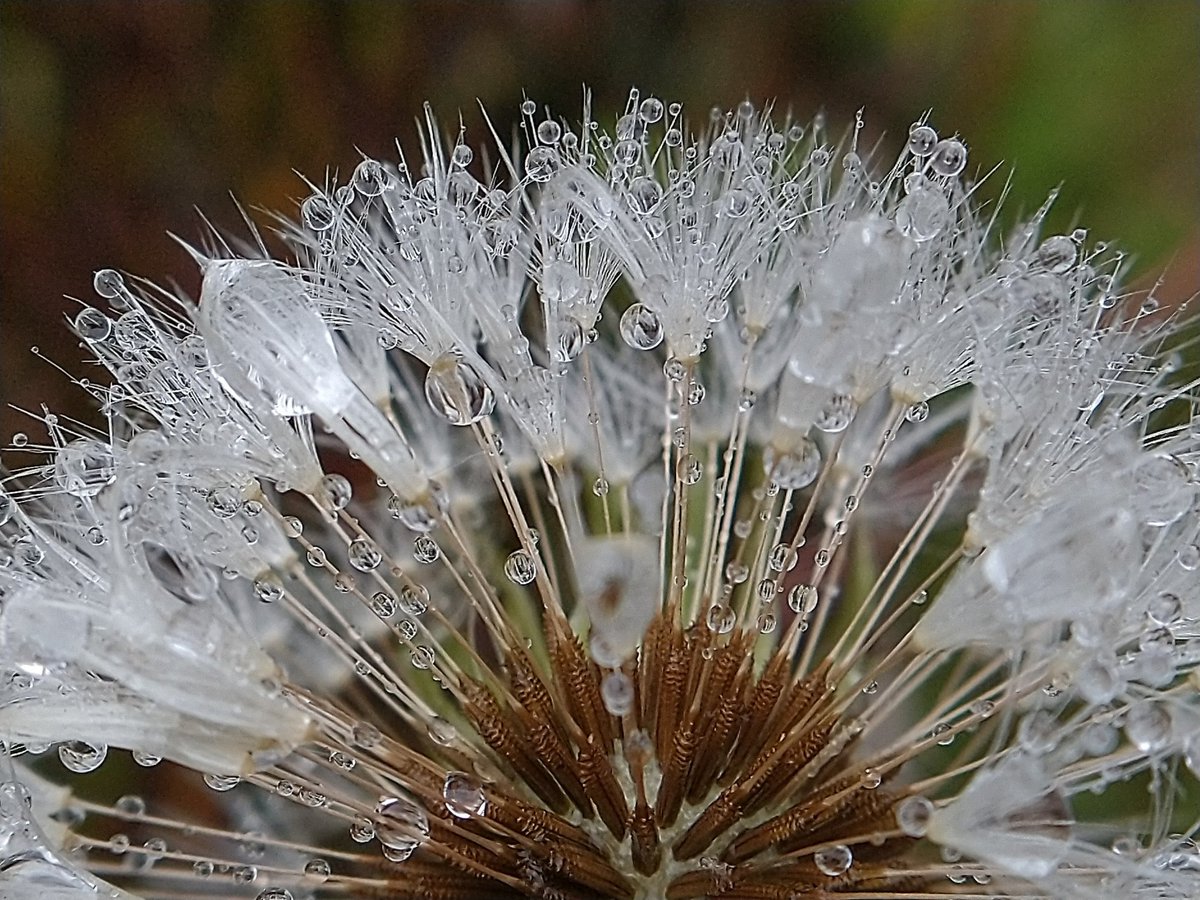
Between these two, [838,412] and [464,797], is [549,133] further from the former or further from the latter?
[464,797]

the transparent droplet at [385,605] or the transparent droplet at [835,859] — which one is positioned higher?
the transparent droplet at [385,605]

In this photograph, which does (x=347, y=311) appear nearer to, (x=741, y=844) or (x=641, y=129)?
(x=641, y=129)

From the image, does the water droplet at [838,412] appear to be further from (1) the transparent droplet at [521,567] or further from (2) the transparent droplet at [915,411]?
(1) the transparent droplet at [521,567]

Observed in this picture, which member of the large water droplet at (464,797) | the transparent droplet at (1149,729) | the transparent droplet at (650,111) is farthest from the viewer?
the transparent droplet at (650,111)

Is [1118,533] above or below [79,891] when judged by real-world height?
above

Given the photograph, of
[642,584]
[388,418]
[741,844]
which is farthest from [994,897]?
[388,418]

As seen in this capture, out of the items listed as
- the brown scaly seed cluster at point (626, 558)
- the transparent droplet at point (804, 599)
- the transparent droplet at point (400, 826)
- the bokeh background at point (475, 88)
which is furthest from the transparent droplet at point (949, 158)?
the bokeh background at point (475, 88)

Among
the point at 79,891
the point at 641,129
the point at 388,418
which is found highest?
the point at 641,129
